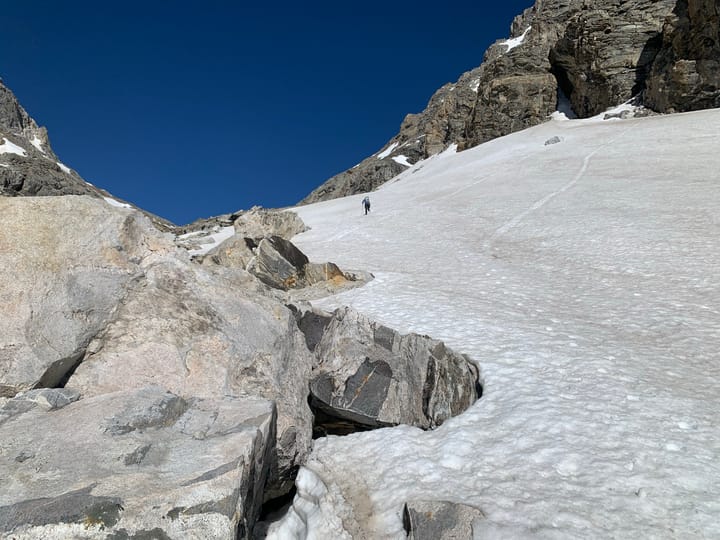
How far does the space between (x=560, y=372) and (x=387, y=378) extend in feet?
10.7

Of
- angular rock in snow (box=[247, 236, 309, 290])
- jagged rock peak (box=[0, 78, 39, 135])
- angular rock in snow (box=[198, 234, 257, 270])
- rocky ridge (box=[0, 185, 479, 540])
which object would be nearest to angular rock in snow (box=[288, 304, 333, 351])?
rocky ridge (box=[0, 185, 479, 540])

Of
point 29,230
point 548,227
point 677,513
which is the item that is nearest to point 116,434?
point 29,230

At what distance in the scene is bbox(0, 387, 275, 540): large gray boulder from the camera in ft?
12.1

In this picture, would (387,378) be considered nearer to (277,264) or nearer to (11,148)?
(277,264)

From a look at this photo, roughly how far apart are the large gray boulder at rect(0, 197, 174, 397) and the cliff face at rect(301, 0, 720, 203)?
60.0 metres

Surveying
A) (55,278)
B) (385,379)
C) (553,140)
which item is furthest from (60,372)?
(553,140)

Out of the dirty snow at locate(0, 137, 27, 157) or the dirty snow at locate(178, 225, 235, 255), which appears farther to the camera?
the dirty snow at locate(0, 137, 27, 157)

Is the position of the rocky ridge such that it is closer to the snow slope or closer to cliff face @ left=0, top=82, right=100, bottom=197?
the snow slope

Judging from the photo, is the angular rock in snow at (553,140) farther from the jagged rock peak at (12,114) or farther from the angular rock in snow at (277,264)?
the jagged rock peak at (12,114)

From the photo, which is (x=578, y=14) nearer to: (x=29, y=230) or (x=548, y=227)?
(x=548, y=227)

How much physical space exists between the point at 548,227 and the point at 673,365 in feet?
45.7

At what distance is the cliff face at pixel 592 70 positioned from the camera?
47.4 meters

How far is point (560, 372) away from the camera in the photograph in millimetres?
8109

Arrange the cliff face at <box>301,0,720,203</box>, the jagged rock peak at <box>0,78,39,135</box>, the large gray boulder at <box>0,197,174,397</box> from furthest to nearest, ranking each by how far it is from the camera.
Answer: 1. the jagged rock peak at <box>0,78,39,135</box>
2. the cliff face at <box>301,0,720,203</box>
3. the large gray boulder at <box>0,197,174,397</box>
